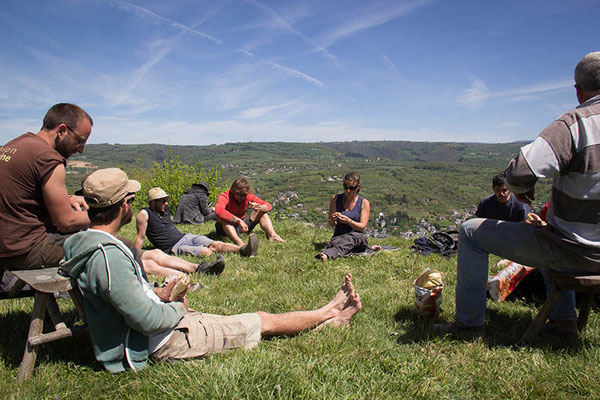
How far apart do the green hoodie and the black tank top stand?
4.45 metres

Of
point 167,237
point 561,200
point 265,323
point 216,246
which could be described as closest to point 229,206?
point 216,246

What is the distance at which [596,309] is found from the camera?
3764mm

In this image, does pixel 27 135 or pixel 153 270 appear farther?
pixel 153 270

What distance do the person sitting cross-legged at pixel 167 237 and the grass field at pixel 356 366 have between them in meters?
2.52

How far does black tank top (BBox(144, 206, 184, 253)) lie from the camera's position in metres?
6.70

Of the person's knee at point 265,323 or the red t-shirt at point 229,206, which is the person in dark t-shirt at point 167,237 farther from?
the person's knee at point 265,323

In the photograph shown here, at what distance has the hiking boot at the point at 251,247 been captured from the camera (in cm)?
652

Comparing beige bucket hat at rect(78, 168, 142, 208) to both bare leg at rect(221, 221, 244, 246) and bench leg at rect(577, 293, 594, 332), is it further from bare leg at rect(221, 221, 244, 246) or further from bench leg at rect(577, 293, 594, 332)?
bare leg at rect(221, 221, 244, 246)

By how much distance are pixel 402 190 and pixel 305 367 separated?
4756 inches

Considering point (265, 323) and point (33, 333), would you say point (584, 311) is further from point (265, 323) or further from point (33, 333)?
point (33, 333)

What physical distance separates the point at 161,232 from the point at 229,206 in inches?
71.8

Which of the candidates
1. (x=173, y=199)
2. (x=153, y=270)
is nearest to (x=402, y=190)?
(x=173, y=199)

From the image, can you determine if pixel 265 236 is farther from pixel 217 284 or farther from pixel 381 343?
pixel 381 343

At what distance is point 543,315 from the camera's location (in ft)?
9.48
